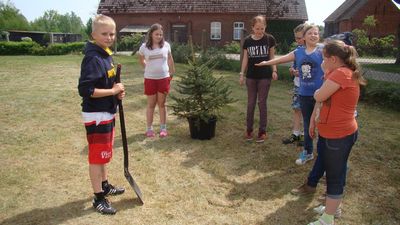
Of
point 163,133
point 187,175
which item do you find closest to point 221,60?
point 163,133

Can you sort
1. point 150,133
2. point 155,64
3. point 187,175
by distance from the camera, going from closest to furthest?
point 187,175, point 155,64, point 150,133

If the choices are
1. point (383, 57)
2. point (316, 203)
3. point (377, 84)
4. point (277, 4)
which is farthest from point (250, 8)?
point (316, 203)

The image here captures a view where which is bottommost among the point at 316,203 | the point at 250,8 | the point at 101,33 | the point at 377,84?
the point at 316,203

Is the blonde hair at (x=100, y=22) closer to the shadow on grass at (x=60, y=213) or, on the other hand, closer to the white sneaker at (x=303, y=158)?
the shadow on grass at (x=60, y=213)

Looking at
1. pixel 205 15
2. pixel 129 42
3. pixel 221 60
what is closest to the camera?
pixel 221 60

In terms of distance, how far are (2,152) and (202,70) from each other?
3.26 m

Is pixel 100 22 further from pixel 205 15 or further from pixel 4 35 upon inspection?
pixel 4 35

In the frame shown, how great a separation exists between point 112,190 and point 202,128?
2.30m

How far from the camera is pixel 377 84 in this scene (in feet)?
31.5

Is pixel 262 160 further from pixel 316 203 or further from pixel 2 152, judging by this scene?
pixel 2 152

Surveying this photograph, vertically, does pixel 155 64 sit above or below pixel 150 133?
above

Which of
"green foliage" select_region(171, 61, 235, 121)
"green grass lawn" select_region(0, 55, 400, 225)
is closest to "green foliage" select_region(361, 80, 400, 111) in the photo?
"green grass lawn" select_region(0, 55, 400, 225)

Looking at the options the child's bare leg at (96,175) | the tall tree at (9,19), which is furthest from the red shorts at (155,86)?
the tall tree at (9,19)

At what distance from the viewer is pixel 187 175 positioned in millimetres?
4797
